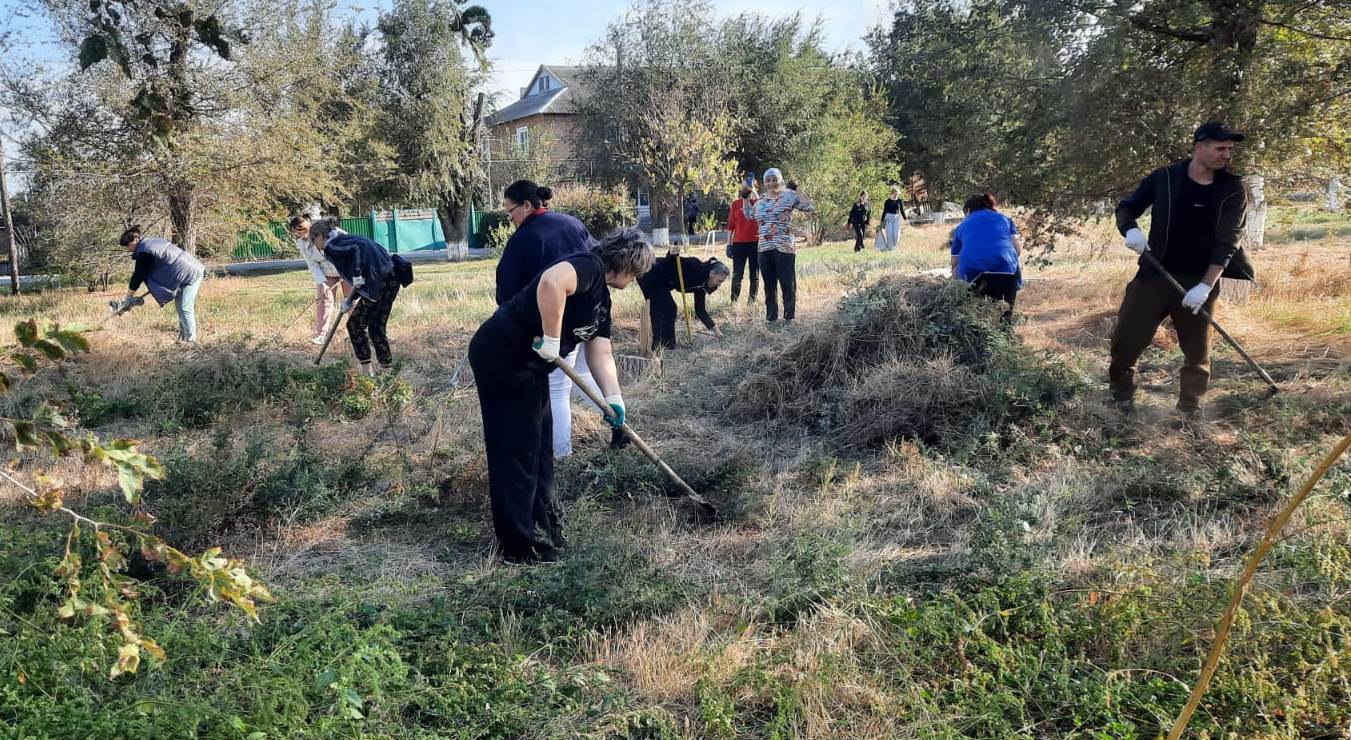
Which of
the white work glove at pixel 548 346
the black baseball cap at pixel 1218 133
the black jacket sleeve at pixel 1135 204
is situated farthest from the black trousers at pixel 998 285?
the white work glove at pixel 548 346

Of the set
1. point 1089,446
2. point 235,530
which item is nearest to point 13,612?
point 235,530

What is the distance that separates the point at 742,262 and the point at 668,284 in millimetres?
2434

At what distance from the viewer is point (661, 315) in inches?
320

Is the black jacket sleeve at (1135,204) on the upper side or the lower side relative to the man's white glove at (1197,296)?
upper

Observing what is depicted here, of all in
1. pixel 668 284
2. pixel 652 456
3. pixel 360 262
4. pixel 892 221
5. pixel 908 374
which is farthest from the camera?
pixel 892 221

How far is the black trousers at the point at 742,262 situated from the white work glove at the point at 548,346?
672cm

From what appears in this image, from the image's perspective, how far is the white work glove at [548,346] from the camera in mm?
3570

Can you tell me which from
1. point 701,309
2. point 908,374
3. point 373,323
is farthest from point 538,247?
point 701,309

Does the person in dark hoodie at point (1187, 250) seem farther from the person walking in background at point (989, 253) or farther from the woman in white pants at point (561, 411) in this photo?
the woman in white pants at point (561, 411)

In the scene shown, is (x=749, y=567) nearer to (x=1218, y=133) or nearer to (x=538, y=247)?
(x=538, y=247)

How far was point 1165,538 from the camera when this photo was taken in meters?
3.68

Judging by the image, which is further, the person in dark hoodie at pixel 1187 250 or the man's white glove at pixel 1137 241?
the man's white glove at pixel 1137 241

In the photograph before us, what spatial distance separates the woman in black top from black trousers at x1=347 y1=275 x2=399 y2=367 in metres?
3.77

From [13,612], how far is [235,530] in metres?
1.23
